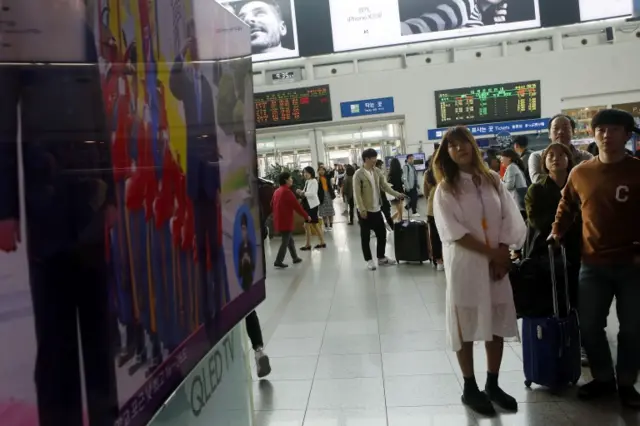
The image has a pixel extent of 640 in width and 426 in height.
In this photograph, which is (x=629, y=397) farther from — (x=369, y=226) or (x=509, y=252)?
(x=369, y=226)

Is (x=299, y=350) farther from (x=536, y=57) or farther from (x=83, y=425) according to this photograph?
(x=536, y=57)

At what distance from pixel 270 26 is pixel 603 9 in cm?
911

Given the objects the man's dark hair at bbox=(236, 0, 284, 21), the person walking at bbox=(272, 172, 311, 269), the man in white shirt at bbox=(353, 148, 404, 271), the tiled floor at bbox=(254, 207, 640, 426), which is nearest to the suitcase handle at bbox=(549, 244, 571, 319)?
the tiled floor at bbox=(254, 207, 640, 426)

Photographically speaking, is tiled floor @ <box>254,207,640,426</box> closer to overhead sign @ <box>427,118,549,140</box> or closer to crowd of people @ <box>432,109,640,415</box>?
crowd of people @ <box>432,109,640,415</box>

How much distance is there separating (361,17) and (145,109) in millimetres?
14505

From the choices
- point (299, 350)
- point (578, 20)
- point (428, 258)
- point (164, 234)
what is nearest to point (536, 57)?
point (578, 20)

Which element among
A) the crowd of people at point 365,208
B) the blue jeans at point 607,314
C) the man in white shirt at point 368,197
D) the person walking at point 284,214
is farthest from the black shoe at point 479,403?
the person walking at point 284,214

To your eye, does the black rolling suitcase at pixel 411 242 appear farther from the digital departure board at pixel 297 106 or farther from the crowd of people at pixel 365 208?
the digital departure board at pixel 297 106

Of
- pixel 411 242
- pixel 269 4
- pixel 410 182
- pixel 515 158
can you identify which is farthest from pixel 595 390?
pixel 269 4

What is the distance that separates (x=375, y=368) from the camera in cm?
381

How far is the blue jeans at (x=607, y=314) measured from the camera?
291 centimetres

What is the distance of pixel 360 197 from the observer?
7473mm

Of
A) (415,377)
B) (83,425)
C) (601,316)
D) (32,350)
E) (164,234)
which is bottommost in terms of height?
(415,377)

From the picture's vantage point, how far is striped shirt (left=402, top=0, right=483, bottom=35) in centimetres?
1426
